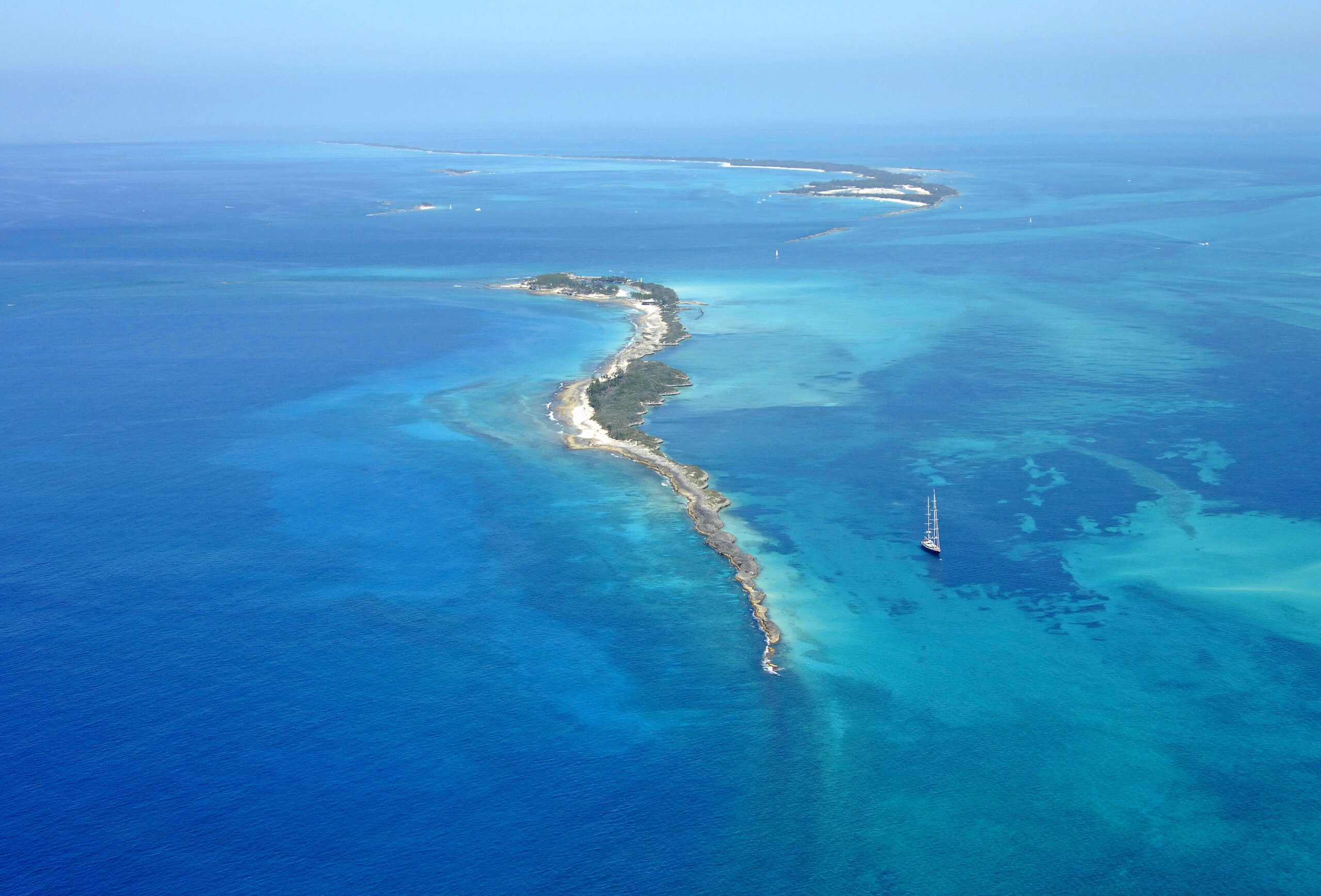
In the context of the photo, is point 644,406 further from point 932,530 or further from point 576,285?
point 576,285

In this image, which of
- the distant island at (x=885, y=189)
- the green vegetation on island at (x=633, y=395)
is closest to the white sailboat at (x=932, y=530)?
the green vegetation on island at (x=633, y=395)

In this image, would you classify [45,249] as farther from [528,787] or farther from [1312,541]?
[1312,541]

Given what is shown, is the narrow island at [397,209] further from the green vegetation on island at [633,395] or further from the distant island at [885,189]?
the green vegetation on island at [633,395]

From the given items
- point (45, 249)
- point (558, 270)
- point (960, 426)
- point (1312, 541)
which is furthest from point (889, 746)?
point (45, 249)

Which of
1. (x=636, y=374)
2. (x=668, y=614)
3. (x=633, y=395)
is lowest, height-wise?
(x=668, y=614)

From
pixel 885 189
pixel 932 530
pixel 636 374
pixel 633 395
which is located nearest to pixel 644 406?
pixel 633 395

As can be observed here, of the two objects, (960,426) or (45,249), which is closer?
(960,426)
